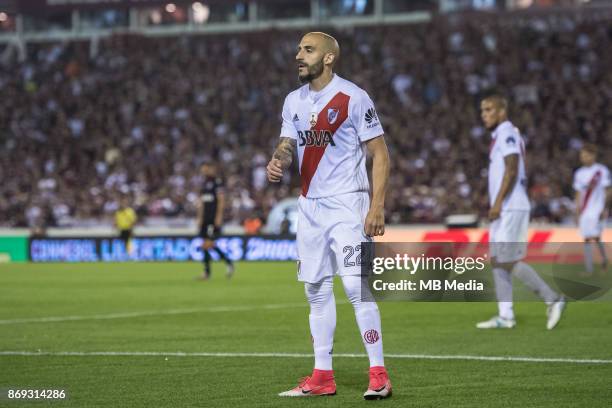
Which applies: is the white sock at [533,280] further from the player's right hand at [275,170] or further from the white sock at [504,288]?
the player's right hand at [275,170]

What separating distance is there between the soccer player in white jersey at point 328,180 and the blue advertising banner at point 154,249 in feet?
70.4

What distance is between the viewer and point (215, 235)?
22594mm

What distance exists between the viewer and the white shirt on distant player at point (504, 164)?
12711mm

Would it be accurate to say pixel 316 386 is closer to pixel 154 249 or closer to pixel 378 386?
pixel 378 386

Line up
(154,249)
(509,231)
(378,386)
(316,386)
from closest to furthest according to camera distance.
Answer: (378,386) < (316,386) < (509,231) < (154,249)

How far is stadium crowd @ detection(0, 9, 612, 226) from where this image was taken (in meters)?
33.1

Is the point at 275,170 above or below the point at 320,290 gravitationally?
above

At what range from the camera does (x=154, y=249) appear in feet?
104

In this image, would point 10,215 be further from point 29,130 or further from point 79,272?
point 79,272

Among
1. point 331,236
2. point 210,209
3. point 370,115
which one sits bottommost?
point 210,209

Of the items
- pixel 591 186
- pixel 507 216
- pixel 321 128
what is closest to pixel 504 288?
pixel 507 216

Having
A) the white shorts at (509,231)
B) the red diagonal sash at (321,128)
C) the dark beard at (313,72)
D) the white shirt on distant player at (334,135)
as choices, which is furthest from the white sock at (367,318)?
the white shorts at (509,231)

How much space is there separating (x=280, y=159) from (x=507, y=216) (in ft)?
18.4
